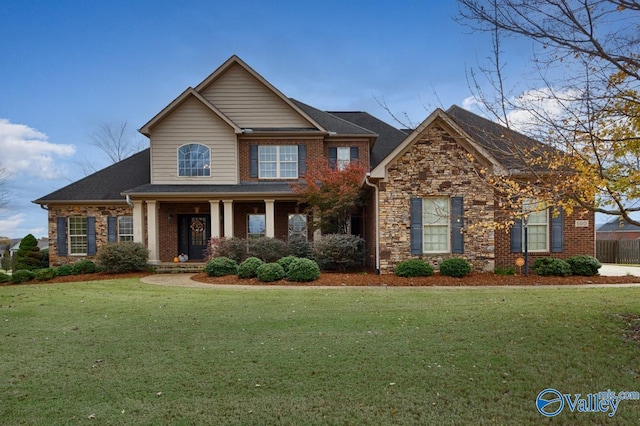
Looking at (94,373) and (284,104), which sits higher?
(284,104)

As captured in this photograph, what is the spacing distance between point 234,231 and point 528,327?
45.4ft

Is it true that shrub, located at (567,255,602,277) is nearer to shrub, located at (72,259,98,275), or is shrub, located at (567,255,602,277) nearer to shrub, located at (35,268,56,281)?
shrub, located at (72,259,98,275)

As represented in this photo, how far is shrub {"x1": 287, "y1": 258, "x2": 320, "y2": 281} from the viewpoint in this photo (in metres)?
12.0

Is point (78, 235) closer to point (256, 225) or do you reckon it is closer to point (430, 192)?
point (256, 225)

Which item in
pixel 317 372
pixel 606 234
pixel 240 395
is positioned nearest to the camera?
pixel 240 395

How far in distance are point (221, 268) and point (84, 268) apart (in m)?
6.64

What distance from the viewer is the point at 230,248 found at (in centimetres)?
1514

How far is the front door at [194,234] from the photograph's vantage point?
1842 cm

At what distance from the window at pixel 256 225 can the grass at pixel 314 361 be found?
948cm

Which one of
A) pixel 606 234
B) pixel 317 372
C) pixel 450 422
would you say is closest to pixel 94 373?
pixel 317 372

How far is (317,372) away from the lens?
14.4ft

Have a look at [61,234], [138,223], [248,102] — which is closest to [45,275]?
[61,234]

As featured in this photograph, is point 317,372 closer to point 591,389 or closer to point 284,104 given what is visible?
point 591,389

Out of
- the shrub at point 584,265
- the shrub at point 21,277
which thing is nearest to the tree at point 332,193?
the shrub at point 584,265
